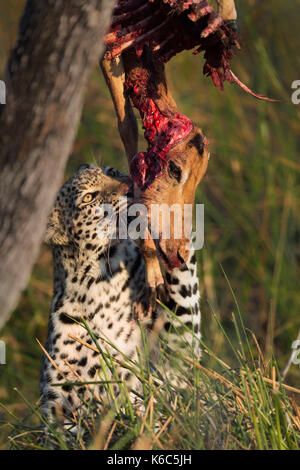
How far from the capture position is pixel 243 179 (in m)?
6.77

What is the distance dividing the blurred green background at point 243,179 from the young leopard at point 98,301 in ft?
9.38

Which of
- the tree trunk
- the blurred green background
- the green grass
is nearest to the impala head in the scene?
the green grass

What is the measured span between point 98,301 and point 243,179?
376 cm

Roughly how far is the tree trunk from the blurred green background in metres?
4.27

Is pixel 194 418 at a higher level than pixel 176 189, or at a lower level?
lower

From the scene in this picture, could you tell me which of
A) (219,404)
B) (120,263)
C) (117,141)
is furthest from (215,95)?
(219,404)

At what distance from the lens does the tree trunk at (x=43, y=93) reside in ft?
6.18

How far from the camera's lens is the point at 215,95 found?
677 centimetres

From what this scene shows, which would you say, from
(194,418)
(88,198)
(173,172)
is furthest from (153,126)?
(194,418)

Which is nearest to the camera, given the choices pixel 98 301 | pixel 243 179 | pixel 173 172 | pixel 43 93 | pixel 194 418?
pixel 43 93

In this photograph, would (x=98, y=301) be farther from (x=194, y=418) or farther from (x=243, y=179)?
(x=243, y=179)

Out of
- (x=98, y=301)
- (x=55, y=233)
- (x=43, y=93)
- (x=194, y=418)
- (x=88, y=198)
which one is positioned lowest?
(x=194, y=418)

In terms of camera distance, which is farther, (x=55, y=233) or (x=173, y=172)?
(x=55, y=233)
